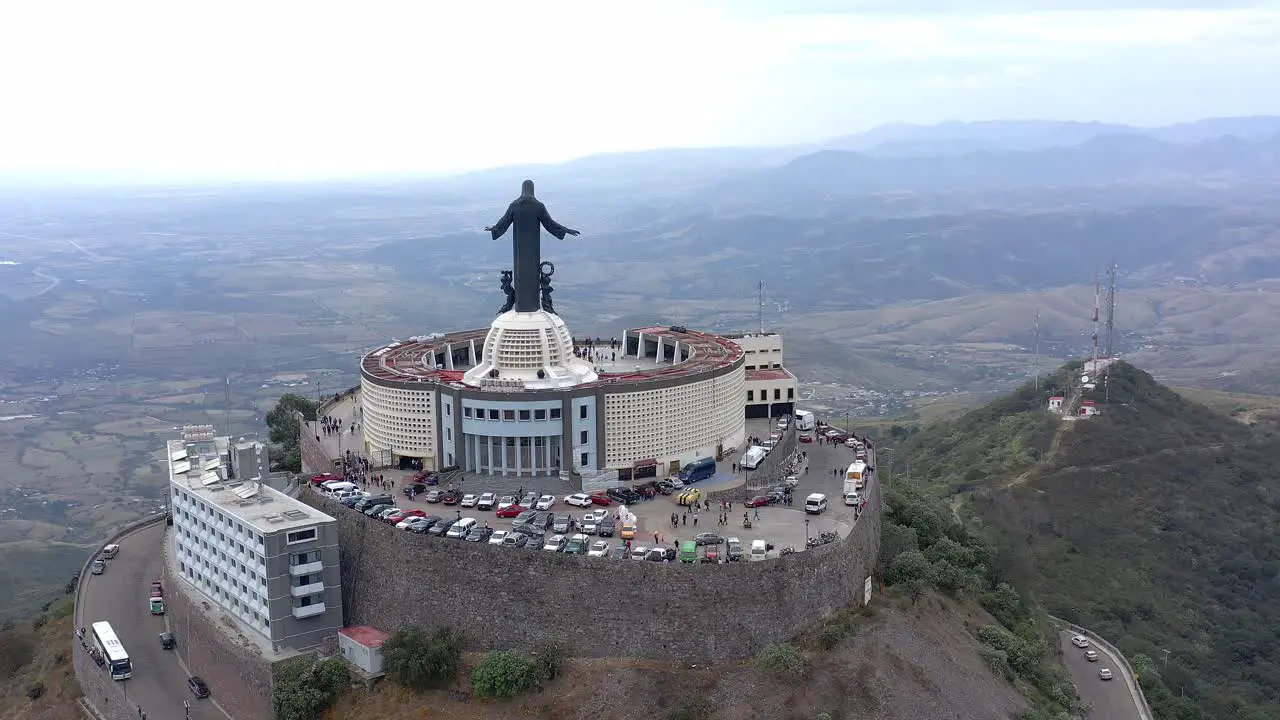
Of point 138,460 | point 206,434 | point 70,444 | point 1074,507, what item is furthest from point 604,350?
point 70,444

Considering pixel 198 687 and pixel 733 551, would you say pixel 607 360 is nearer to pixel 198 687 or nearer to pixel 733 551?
pixel 733 551

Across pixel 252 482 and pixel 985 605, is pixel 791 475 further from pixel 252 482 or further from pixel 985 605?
pixel 252 482

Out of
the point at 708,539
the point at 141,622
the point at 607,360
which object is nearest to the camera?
the point at 708,539

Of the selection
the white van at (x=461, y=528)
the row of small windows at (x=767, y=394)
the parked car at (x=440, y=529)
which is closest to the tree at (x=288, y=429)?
the parked car at (x=440, y=529)

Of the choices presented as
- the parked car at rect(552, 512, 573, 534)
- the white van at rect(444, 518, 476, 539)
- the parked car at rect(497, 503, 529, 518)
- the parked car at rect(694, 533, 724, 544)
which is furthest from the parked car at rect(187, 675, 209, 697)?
the parked car at rect(694, 533, 724, 544)

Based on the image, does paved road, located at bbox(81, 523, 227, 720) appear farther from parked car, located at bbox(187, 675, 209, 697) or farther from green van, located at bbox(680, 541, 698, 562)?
green van, located at bbox(680, 541, 698, 562)

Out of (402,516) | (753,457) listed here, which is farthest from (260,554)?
(753,457)

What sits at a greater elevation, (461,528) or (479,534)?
(461,528)
